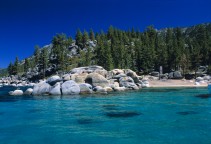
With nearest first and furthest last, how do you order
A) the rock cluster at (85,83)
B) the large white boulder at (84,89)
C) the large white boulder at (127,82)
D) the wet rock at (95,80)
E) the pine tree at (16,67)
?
the rock cluster at (85,83)
the large white boulder at (84,89)
the wet rock at (95,80)
the large white boulder at (127,82)
the pine tree at (16,67)

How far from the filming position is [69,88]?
48.2 m

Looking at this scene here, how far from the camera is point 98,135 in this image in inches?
656

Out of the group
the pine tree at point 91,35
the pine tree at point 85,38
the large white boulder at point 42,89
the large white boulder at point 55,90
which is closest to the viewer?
the large white boulder at point 55,90

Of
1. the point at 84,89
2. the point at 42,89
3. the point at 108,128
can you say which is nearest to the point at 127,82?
the point at 84,89

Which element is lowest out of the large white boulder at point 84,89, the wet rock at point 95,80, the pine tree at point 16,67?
the large white boulder at point 84,89

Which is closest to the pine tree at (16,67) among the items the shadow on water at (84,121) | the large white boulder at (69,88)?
the large white boulder at (69,88)

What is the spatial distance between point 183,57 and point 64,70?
56.1m

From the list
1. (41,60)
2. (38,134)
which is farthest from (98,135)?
(41,60)

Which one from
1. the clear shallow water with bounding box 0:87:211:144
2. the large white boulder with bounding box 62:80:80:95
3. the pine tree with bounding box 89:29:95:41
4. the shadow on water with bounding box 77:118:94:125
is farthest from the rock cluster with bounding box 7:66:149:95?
the pine tree with bounding box 89:29:95:41

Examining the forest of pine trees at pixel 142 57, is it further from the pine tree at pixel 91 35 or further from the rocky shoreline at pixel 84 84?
the rocky shoreline at pixel 84 84

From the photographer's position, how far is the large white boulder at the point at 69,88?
4791 centimetres

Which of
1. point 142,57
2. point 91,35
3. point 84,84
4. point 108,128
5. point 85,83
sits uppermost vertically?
point 91,35

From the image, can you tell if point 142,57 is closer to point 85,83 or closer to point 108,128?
point 85,83

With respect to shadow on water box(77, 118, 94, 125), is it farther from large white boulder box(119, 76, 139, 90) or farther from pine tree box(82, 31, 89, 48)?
pine tree box(82, 31, 89, 48)
